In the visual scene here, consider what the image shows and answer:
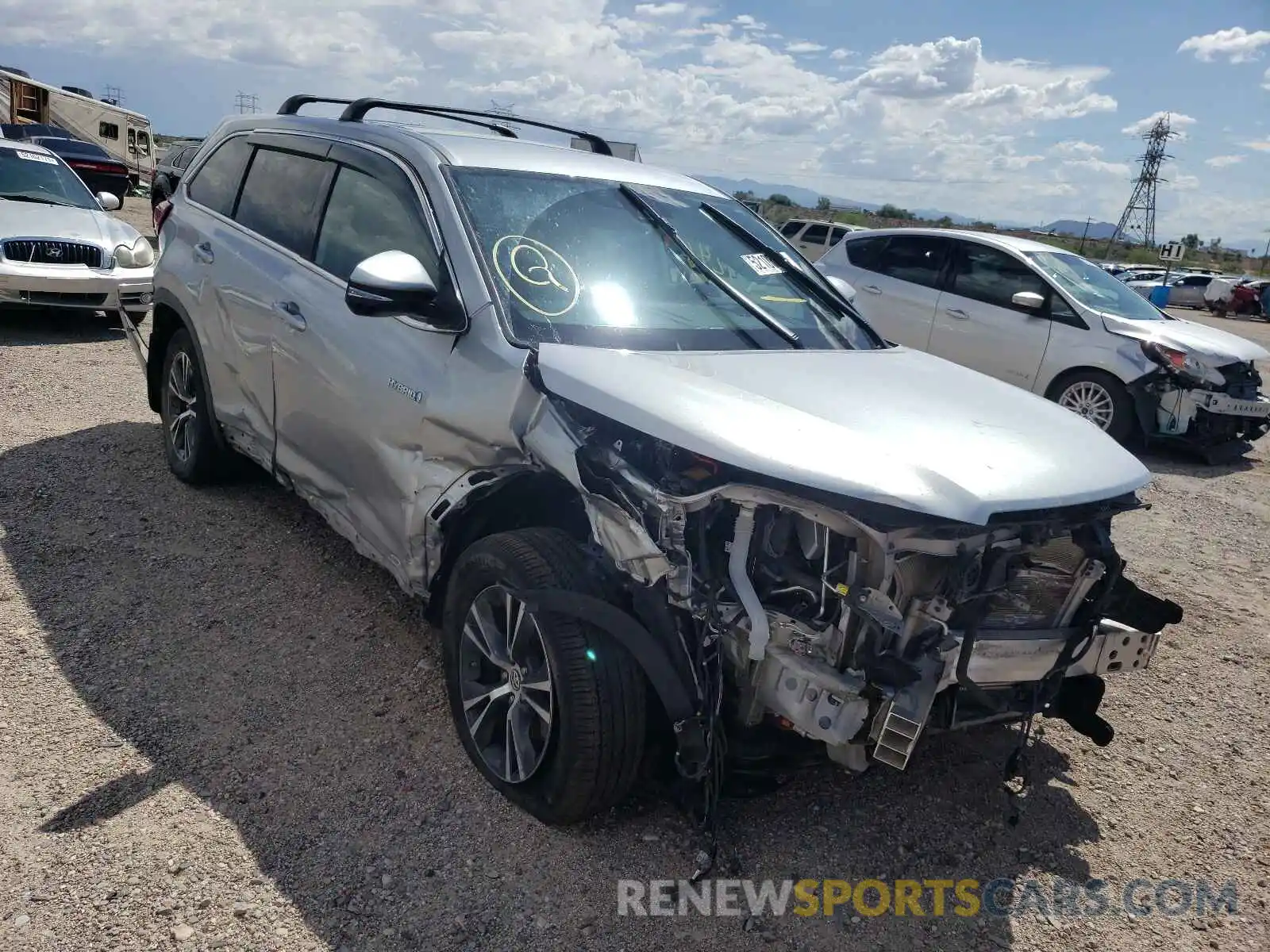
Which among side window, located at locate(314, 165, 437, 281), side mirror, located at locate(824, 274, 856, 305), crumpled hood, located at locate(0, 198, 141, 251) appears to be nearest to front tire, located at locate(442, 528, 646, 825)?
side window, located at locate(314, 165, 437, 281)

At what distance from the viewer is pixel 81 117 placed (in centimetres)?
2856

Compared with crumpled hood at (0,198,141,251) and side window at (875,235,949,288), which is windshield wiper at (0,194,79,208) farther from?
side window at (875,235,949,288)

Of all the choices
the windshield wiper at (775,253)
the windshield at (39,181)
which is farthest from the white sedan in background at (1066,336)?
the windshield at (39,181)

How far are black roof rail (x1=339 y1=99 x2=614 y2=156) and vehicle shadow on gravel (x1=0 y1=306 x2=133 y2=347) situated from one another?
5832 millimetres

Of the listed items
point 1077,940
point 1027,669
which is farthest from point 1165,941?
point 1027,669

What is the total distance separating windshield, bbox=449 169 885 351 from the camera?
10.5ft

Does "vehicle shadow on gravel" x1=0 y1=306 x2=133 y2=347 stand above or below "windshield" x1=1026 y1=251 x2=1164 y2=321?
below

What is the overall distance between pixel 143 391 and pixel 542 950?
6.20 meters

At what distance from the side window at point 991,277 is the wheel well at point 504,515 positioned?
7035 millimetres

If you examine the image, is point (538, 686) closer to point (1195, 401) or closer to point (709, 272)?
point (709, 272)

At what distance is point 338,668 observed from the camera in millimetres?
3689

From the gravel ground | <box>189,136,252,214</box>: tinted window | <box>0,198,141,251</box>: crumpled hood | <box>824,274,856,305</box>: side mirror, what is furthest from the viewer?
<box>0,198,141,251</box>: crumpled hood

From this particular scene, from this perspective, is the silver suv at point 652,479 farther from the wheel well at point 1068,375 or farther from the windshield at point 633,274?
the wheel well at point 1068,375

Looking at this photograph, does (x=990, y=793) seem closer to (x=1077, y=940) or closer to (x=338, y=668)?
(x=1077, y=940)
